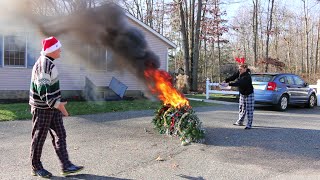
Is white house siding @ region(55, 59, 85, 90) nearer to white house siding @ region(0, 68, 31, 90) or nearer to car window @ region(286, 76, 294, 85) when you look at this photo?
white house siding @ region(0, 68, 31, 90)

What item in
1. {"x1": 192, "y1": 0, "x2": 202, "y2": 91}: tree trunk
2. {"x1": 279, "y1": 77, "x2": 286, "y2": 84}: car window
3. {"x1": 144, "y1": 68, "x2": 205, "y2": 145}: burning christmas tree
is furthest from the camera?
{"x1": 192, "y1": 0, "x2": 202, "y2": 91}: tree trunk

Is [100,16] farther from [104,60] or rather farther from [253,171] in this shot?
[253,171]

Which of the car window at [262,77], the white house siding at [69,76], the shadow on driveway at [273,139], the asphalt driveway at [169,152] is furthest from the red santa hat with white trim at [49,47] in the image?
the car window at [262,77]

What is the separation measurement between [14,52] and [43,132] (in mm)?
11020

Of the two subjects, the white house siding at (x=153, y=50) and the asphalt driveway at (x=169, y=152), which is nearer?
A: the asphalt driveway at (x=169, y=152)

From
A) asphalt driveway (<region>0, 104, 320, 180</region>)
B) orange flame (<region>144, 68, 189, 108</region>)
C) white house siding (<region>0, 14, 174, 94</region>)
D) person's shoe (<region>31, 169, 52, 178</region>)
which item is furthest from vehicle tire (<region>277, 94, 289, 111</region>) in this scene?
person's shoe (<region>31, 169, 52, 178</region>)

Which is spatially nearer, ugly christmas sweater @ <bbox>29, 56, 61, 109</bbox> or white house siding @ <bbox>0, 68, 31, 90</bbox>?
ugly christmas sweater @ <bbox>29, 56, 61, 109</bbox>

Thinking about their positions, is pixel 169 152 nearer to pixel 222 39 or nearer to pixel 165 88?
pixel 165 88

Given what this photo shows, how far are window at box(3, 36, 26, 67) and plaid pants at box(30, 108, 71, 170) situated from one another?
33.7 feet

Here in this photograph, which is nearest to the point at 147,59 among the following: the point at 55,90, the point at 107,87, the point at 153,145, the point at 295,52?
the point at 153,145

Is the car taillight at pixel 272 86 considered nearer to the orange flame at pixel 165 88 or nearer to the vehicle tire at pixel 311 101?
the vehicle tire at pixel 311 101

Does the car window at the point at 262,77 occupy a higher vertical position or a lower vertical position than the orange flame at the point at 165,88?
higher

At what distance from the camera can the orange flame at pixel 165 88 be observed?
23.9 feet

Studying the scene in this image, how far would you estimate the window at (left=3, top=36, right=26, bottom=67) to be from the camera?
1402 cm
